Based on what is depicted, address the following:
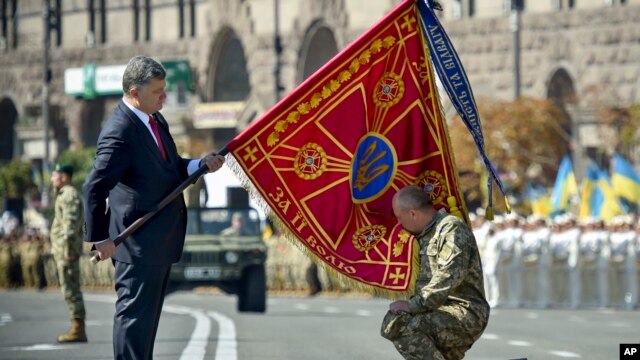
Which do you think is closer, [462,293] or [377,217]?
[462,293]

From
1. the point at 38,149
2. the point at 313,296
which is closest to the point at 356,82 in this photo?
the point at 313,296

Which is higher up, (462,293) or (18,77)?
(18,77)

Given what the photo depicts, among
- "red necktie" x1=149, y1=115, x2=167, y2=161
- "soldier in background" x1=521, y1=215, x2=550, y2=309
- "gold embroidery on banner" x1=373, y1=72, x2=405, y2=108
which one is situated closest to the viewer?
"red necktie" x1=149, y1=115, x2=167, y2=161

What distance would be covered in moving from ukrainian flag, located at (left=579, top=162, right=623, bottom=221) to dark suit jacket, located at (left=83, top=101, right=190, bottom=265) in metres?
27.3

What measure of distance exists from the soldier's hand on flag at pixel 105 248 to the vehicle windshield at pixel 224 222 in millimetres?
18823

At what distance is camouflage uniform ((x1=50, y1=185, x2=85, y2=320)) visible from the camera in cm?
1834

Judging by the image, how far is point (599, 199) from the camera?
3812 centimetres

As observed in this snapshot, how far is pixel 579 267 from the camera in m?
33.1

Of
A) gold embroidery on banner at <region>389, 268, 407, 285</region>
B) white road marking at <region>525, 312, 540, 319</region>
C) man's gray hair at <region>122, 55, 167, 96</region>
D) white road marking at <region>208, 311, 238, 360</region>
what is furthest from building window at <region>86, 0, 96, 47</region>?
man's gray hair at <region>122, 55, 167, 96</region>

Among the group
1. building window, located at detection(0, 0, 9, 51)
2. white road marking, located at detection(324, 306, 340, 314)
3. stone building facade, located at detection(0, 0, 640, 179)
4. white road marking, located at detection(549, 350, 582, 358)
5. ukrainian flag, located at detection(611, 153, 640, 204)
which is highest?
building window, located at detection(0, 0, 9, 51)

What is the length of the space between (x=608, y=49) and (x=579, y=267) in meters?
24.8

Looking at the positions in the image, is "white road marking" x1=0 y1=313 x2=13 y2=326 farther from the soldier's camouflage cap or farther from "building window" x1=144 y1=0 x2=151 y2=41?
"building window" x1=144 y1=0 x2=151 y2=41

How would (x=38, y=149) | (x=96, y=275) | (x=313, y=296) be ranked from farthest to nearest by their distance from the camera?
(x=38, y=149)
(x=96, y=275)
(x=313, y=296)

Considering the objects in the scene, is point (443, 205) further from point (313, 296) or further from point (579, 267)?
point (313, 296)
